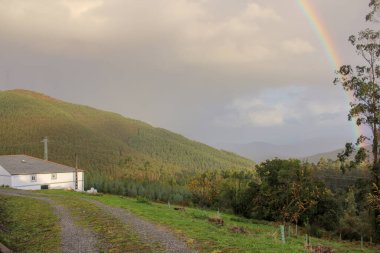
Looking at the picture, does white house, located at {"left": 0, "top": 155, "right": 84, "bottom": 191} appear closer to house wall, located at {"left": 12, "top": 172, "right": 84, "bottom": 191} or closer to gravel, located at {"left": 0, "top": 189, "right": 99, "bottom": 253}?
house wall, located at {"left": 12, "top": 172, "right": 84, "bottom": 191}

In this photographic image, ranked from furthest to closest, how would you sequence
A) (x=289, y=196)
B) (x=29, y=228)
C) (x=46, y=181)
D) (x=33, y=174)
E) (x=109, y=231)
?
(x=46, y=181) → (x=33, y=174) → (x=289, y=196) → (x=29, y=228) → (x=109, y=231)

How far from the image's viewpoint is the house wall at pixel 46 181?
76062 mm

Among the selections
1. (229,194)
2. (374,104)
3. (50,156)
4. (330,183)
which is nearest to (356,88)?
(374,104)

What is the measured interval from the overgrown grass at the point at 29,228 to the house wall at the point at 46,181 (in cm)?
4598

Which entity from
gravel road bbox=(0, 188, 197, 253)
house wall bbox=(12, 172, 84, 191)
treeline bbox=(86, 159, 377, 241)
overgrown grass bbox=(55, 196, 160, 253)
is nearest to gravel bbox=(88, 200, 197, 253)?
gravel road bbox=(0, 188, 197, 253)

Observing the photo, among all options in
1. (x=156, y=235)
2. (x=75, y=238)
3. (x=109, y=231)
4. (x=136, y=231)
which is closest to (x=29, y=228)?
(x=75, y=238)

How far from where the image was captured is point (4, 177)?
7569 centimetres

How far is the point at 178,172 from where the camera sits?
196 metres

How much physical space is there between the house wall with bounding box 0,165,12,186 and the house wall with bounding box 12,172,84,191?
3.01 ft

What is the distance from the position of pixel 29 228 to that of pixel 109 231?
5.25m

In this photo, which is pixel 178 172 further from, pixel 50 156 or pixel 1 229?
pixel 1 229

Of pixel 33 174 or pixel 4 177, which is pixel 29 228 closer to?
pixel 4 177

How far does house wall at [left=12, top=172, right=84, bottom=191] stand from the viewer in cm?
7606

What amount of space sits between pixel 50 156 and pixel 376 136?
146m
